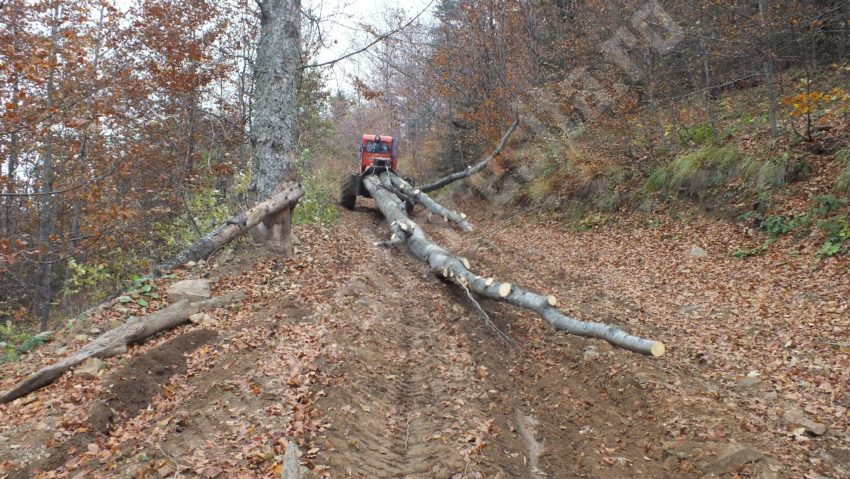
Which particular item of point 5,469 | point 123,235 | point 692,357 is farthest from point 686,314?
point 123,235

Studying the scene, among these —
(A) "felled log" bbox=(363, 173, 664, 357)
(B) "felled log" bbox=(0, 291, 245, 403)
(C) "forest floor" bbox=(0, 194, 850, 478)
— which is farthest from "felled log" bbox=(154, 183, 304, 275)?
(A) "felled log" bbox=(363, 173, 664, 357)

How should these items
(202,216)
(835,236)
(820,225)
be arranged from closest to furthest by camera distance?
(835,236) < (820,225) < (202,216)

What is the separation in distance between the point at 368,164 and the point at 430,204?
488cm

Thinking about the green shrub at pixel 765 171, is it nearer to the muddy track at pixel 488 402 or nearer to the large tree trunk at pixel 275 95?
the muddy track at pixel 488 402

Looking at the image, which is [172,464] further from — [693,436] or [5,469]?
[693,436]

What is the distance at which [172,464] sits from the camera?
3434 millimetres

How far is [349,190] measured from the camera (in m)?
16.8

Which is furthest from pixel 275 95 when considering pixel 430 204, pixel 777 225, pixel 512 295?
pixel 777 225

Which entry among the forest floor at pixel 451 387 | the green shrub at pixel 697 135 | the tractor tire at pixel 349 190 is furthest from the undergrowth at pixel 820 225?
the tractor tire at pixel 349 190

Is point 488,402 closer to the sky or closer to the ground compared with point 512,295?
closer to the ground

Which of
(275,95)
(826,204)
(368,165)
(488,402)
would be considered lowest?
(488,402)

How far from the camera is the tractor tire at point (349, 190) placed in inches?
658

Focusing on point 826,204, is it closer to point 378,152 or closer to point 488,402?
point 488,402

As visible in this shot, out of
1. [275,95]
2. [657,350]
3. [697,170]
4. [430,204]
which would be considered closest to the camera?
[657,350]
